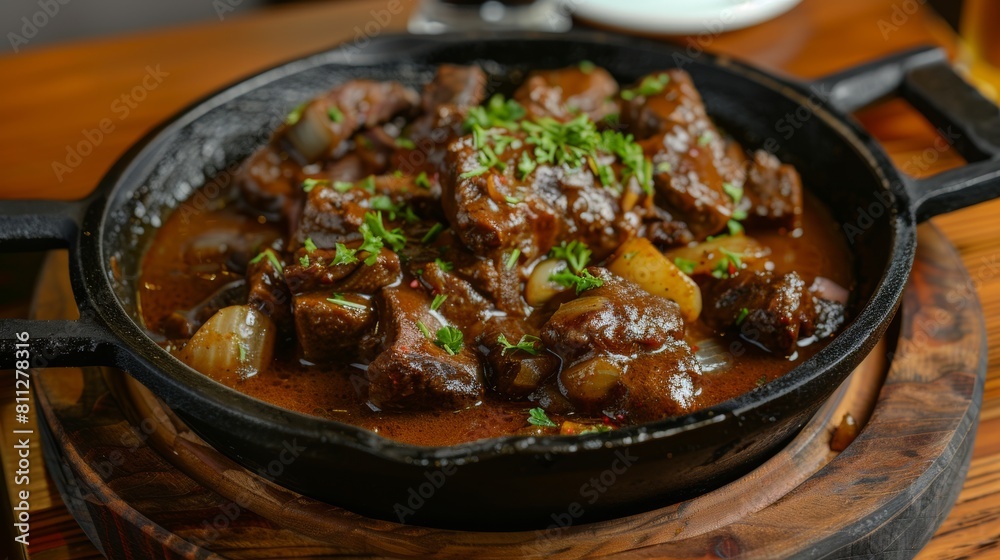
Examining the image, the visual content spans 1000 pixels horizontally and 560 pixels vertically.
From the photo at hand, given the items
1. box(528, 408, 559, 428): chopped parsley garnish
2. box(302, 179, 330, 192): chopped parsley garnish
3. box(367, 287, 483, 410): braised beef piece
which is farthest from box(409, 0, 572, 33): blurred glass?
box(528, 408, 559, 428): chopped parsley garnish

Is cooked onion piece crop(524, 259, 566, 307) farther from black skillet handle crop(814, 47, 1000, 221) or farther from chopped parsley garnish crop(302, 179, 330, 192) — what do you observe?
black skillet handle crop(814, 47, 1000, 221)

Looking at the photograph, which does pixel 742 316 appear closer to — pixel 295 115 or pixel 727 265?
pixel 727 265

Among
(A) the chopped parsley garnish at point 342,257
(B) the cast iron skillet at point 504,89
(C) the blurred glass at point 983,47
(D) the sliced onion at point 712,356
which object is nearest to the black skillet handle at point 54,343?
(B) the cast iron skillet at point 504,89

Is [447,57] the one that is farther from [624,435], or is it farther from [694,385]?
[624,435]

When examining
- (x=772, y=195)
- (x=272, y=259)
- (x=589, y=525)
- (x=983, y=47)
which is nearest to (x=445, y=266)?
(x=272, y=259)

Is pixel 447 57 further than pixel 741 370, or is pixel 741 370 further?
pixel 447 57

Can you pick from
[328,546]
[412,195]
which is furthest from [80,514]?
[412,195]
